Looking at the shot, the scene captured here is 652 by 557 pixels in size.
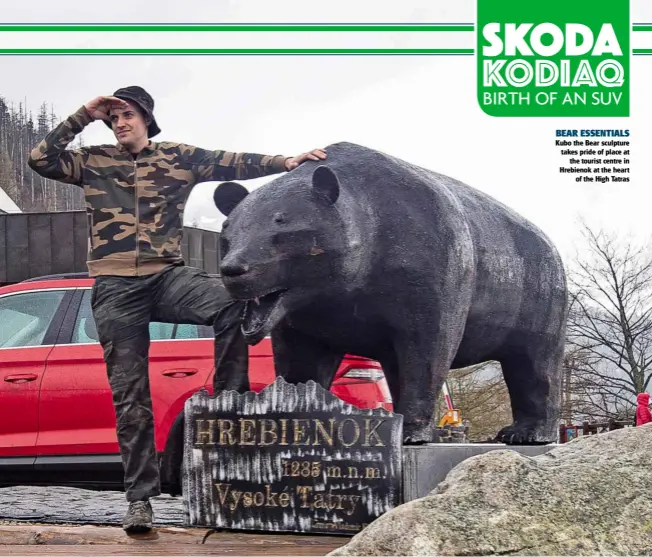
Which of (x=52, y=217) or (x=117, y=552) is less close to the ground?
(x=52, y=217)

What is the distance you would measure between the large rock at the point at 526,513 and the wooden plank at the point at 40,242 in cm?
1563

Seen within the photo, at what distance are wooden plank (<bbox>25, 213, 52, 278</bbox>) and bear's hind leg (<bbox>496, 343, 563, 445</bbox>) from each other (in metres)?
14.3

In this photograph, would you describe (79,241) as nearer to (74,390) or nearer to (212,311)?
(74,390)

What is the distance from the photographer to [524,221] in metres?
4.93

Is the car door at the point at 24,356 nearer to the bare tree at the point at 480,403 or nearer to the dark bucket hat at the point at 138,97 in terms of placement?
the dark bucket hat at the point at 138,97

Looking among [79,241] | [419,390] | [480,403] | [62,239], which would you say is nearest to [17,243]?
[62,239]

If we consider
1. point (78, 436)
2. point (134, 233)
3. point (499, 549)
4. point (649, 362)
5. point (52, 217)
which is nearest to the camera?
point (499, 549)

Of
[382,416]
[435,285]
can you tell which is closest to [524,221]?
[435,285]

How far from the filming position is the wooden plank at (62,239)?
58.3 ft

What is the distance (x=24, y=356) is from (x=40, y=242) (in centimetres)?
1196

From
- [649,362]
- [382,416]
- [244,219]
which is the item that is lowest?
[649,362]

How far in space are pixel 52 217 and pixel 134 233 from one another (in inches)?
572

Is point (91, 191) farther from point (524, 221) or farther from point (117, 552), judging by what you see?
point (524, 221)

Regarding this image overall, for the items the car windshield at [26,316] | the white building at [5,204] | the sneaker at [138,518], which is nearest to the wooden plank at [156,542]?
the sneaker at [138,518]
